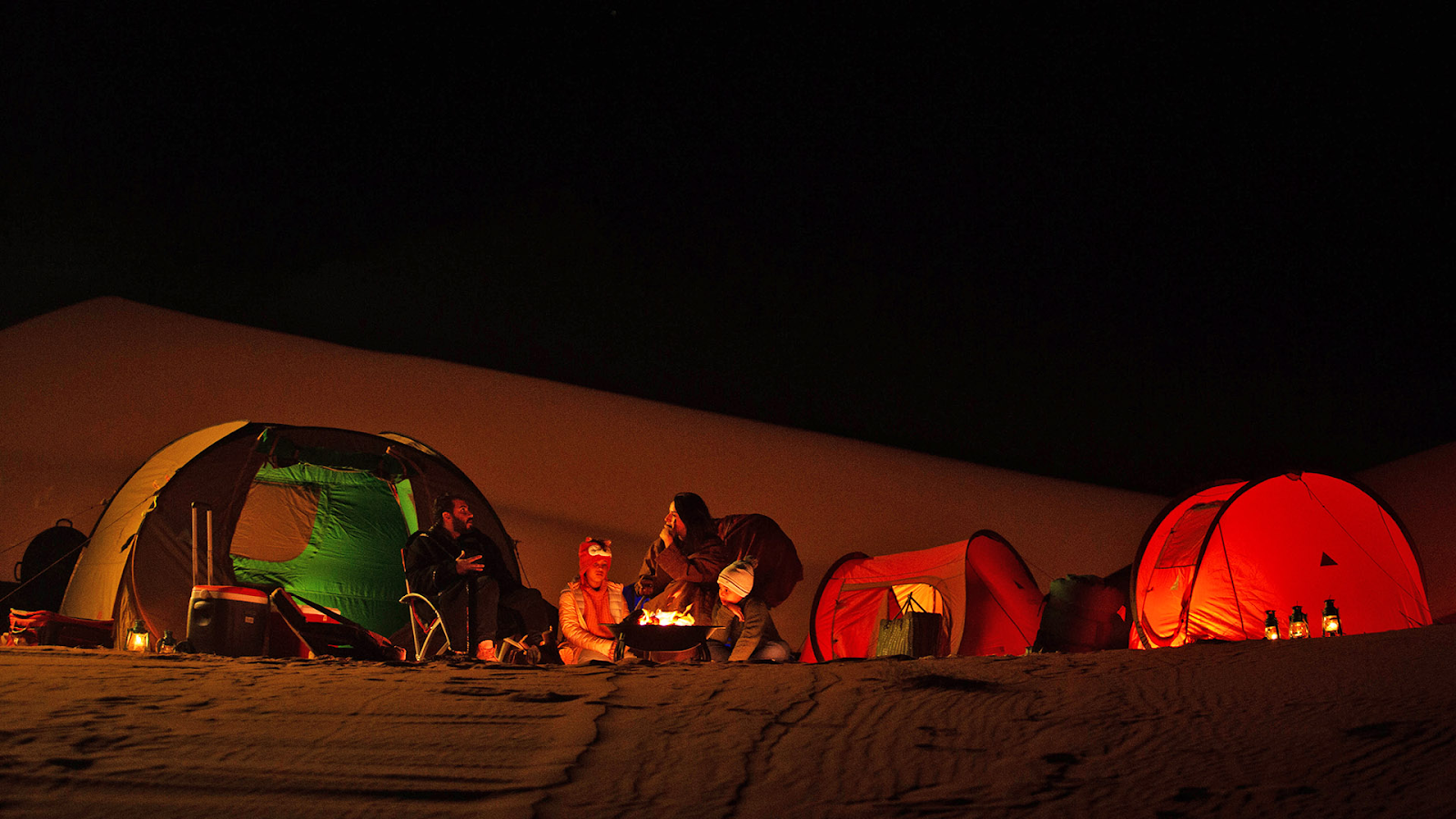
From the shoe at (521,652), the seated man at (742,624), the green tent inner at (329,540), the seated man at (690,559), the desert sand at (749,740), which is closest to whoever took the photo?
the desert sand at (749,740)

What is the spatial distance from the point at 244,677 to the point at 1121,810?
2.41 m

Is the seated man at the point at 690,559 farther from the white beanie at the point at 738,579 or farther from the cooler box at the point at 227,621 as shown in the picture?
the cooler box at the point at 227,621

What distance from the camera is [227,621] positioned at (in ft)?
16.5

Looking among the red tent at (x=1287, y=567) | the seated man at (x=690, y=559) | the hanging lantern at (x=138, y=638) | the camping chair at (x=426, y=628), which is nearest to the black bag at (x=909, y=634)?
the seated man at (x=690, y=559)

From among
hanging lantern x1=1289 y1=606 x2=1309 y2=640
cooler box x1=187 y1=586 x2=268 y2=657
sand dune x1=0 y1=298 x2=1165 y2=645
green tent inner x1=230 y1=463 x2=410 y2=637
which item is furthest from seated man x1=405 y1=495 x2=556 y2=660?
sand dune x1=0 y1=298 x2=1165 y2=645

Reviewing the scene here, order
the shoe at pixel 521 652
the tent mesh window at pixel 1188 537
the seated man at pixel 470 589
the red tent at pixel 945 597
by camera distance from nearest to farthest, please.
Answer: the shoe at pixel 521 652 → the seated man at pixel 470 589 → the tent mesh window at pixel 1188 537 → the red tent at pixel 945 597

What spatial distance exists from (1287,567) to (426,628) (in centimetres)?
593

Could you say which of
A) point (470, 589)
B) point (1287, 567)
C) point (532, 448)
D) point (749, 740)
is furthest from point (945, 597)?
point (532, 448)

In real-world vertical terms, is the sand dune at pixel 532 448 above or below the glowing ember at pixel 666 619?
above

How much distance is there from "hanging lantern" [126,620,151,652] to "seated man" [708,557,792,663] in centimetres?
365

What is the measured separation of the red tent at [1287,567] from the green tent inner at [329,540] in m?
5.89

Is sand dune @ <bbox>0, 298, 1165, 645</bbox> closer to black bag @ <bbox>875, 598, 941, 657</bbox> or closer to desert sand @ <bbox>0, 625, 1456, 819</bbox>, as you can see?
black bag @ <bbox>875, 598, 941, 657</bbox>

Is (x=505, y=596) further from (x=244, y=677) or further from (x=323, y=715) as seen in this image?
(x=323, y=715)

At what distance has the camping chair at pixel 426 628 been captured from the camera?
5980 millimetres
